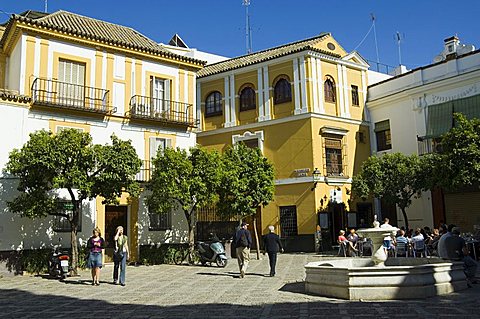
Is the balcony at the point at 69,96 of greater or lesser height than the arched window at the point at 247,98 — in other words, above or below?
below

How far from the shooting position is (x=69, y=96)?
64.6ft

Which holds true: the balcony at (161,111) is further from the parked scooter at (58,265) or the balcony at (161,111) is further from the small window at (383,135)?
the small window at (383,135)

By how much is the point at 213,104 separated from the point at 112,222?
1190 centimetres

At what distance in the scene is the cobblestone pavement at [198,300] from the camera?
9.23m

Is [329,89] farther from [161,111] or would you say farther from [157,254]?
[157,254]

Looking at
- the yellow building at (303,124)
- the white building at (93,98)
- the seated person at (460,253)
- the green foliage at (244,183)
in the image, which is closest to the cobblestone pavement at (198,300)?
the seated person at (460,253)

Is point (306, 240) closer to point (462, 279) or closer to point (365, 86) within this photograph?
point (365, 86)

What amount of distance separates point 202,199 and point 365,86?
47.9 ft

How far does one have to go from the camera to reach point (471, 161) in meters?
19.1

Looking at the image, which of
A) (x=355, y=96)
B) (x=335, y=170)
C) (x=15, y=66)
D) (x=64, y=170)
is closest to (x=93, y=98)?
(x=15, y=66)

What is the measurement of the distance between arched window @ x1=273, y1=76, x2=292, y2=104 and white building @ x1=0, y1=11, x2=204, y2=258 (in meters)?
5.65

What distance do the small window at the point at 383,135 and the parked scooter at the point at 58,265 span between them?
18570 mm

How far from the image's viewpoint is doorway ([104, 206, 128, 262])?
65.9ft

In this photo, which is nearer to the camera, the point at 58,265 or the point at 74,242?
the point at 58,265
